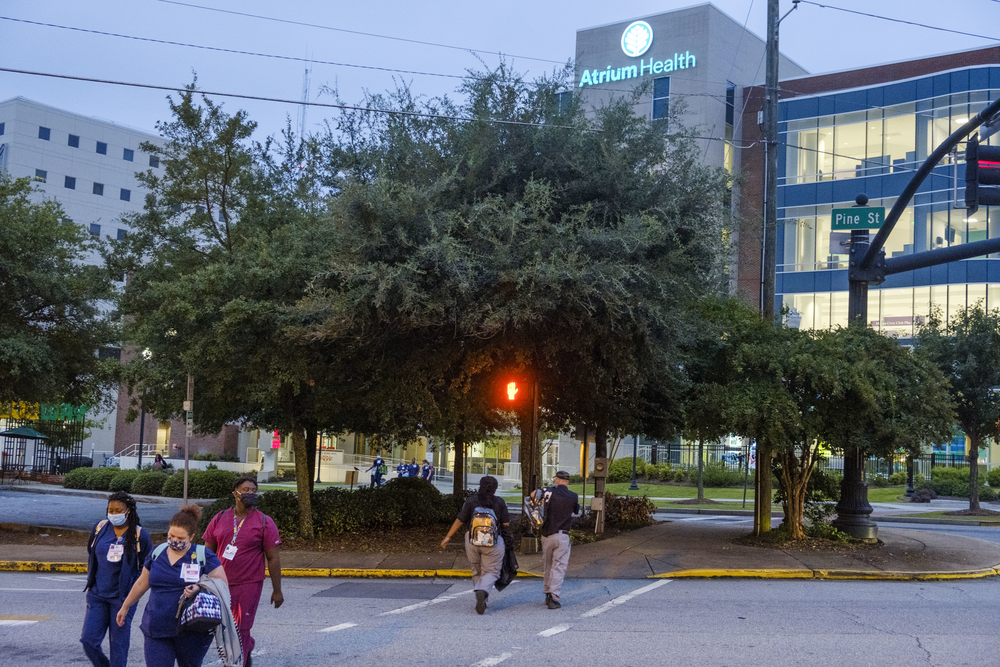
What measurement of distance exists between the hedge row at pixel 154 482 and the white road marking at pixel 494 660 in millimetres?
16053

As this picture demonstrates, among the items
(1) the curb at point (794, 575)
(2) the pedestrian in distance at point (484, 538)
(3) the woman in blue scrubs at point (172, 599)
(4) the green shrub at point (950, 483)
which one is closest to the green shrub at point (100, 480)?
(1) the curb at point (794, 575)

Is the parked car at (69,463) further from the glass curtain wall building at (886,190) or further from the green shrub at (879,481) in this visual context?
the green shrub at (879,481)

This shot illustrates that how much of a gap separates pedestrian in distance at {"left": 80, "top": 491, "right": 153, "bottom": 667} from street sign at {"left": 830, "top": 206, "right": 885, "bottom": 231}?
44.4 feet

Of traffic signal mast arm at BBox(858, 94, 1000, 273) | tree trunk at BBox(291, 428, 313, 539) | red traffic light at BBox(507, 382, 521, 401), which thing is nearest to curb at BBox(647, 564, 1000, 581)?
red traffic light at BBox(507, 382, 521, 401)

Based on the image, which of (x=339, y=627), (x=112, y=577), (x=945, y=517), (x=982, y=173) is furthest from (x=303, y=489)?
(x=945, y=517)

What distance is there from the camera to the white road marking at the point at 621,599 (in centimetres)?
1081

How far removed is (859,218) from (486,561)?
1014 centimetres

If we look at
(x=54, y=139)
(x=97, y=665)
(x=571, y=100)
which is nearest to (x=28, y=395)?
(x=571, y=100)

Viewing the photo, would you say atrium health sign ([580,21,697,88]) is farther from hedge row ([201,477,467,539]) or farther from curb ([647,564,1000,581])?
curb ([647,564,1000,581])

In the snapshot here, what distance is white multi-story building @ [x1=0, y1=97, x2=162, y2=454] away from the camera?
3270 inches

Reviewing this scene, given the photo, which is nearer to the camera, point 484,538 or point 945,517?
point 484,538

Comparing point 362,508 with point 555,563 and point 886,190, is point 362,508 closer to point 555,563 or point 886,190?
point 555,563

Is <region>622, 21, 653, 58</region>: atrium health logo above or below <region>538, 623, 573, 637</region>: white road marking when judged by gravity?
above

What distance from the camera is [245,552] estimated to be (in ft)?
24.3
